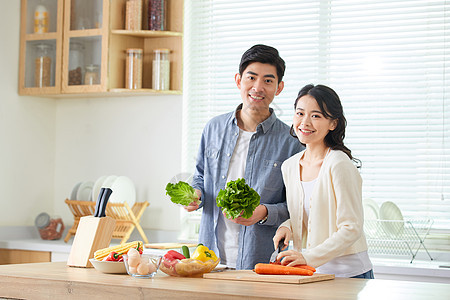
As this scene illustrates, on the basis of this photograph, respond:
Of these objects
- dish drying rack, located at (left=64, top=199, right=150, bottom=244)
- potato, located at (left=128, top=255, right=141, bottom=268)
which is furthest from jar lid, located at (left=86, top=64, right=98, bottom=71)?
potato, located at (left=128, top=255, right=141, bottom=268)

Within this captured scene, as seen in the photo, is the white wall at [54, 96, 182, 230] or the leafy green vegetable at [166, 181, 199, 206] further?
the white wall at [54, 96, 182, 230]

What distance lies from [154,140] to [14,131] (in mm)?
881

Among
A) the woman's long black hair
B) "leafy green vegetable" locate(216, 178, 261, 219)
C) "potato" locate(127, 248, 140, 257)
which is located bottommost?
"potato" locate(127, 248, 140, 257)

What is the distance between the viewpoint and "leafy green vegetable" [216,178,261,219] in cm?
200

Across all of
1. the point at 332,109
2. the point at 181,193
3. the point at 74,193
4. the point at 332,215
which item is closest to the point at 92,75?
the point at 74,193

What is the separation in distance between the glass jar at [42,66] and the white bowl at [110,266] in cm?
224

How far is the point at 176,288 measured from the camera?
65.6 inches

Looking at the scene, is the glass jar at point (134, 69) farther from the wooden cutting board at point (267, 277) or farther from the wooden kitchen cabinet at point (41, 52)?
the wooden cutting board at point (267, 277)

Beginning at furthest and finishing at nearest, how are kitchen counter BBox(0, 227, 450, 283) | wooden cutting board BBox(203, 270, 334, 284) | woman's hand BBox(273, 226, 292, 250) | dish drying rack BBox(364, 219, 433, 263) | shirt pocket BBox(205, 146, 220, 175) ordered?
dish drying rack BBox(364, 219, 433, 263)
kitchen counter BBox(0, 227, 450, 283)
shirt pocket BBox(205, 146, 220, 175)
woman's hand BBox(273, 226, 292, 250)
wooden cutting board BBox(203, 270, 334, 284)

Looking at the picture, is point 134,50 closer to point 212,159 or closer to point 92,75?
point 92,75

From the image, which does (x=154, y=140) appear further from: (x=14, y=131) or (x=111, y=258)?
(x=111, y=258)

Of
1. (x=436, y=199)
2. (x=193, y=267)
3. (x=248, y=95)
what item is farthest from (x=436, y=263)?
(x=193, y=267)

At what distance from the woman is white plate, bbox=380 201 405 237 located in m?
1.21

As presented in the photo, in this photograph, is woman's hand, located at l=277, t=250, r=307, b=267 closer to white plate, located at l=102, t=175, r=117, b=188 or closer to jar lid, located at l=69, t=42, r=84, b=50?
white plate, located at l=102, t=175, r=117, b=188
